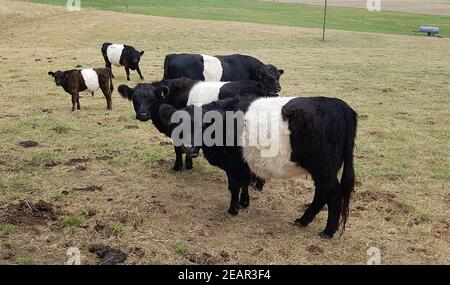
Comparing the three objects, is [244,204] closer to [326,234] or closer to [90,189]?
[326,234]

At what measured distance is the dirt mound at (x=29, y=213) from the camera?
5398mm

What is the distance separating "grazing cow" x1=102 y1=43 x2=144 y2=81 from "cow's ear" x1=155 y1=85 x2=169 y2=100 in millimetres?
8106

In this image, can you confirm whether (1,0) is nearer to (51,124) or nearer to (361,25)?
(361,25)

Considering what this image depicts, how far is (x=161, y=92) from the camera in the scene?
6949mm

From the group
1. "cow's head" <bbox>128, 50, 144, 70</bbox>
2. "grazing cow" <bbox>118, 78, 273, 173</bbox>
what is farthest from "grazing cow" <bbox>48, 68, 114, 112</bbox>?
"cow's head" <bbox>128, 50, 144, 70</bbox>

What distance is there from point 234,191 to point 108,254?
1.73 m

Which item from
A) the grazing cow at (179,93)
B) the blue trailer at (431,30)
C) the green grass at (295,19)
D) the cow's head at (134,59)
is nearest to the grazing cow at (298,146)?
the grazing cow at (179,93)

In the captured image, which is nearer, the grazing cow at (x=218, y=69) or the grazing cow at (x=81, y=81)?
the grazing cow at (x=218, y=69)

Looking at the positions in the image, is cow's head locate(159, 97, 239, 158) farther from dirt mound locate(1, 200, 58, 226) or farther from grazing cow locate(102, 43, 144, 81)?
grazing cow locate(102, 43, 144, 81)

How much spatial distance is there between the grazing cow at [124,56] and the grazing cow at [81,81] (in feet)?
13.3

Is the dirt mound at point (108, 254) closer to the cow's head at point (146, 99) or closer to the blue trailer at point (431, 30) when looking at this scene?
the cow's head at point (146, 99)

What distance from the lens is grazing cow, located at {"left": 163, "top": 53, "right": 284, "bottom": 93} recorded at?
28.4ft
